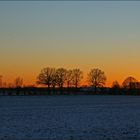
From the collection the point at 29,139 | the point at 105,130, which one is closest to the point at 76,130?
the point at 105,130

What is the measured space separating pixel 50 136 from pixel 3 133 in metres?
3.05

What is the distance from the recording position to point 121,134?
2530 cm

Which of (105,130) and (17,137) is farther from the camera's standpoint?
(105,130)

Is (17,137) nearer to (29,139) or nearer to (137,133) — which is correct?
(29,139)

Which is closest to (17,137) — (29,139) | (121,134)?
(29,139)

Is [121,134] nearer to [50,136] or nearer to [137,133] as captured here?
[137,133]

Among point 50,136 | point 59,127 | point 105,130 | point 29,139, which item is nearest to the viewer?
point 29,139

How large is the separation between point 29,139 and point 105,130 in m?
6.07

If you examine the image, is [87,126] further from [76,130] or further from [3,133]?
[3,133]

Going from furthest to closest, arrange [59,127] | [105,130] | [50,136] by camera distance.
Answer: [59,127] < [105,130] < [50,136]

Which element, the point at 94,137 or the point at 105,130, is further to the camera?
the point at 105,130

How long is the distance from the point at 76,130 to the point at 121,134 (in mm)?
3474

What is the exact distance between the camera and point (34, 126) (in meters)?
30.4

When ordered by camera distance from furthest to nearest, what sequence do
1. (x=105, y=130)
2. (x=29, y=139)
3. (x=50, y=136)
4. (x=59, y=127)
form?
(x=59, y=127), (x=105, y=130), (x=50, y=136), (x=29, y=139)
